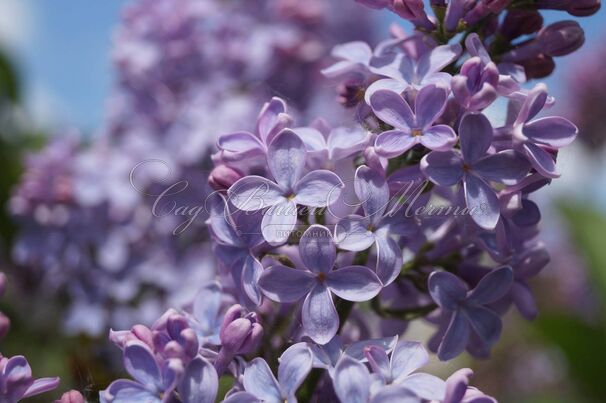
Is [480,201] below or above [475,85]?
below

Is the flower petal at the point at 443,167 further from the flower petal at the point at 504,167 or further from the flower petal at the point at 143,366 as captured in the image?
the flower petal at the point at 143,366

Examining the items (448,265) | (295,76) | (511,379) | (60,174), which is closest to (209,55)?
(295,76)

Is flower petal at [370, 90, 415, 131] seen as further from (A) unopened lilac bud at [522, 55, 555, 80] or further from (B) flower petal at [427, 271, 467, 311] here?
(A) unopened lilac bud at [522, 55, 555, 80]

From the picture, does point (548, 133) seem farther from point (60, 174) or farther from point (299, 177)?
point (60, 174)

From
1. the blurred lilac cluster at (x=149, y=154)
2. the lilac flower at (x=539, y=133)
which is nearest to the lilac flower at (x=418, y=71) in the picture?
the lilac flower at (x=539, y=133)

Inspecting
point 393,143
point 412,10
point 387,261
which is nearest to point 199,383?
point 387,261

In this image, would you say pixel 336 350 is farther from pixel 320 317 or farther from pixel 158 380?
pixel 158 380
